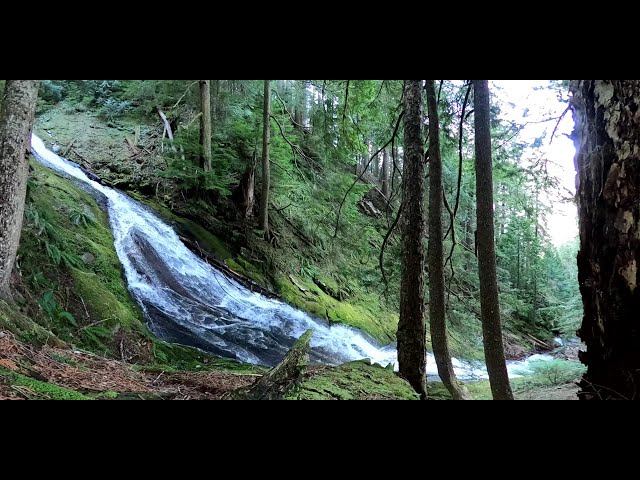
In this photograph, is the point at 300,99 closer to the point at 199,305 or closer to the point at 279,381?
the point at 199,305

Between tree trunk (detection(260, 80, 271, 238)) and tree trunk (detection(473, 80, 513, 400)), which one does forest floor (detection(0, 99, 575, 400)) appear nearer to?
tree trunk (detection(473, 80, 513, 400))

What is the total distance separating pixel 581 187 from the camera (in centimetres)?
269

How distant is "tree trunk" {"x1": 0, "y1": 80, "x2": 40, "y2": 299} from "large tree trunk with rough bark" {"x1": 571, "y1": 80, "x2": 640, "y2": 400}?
4552 mm

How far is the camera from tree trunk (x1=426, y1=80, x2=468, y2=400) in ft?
15.0

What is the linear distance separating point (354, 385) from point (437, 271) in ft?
6.18

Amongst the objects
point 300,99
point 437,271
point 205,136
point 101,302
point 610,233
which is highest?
point 300,99


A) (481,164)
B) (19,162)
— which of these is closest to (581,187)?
(481,164)

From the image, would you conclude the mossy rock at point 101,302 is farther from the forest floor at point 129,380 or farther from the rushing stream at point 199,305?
the forest floor at point 129,380

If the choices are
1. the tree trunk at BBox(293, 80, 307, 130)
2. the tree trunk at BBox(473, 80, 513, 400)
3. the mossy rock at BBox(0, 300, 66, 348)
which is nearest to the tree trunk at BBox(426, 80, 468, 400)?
the tree trunk at BBox(473, 80, 513, 400)

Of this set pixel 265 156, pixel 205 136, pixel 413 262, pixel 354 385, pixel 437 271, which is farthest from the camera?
pixel 265 156

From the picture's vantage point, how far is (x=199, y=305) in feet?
21.1

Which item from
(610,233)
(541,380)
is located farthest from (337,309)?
(610,233)
